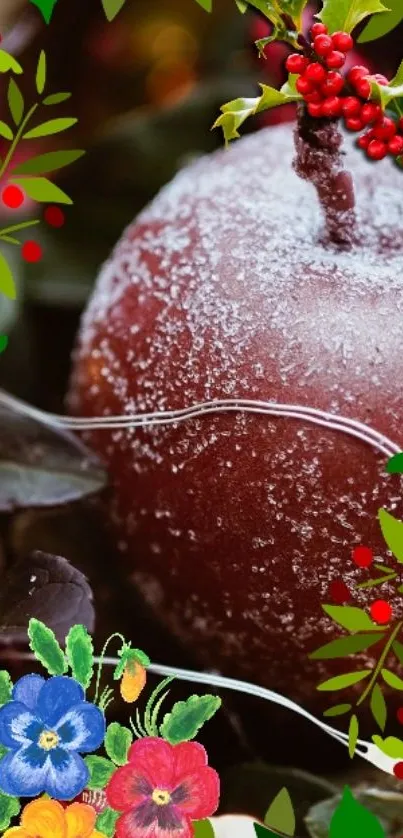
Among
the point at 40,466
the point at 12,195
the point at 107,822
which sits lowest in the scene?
the point at 107,822

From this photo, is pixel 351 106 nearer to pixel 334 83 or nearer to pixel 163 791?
pixel 334 83

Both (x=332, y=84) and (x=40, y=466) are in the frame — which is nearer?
(x=332, y=84)

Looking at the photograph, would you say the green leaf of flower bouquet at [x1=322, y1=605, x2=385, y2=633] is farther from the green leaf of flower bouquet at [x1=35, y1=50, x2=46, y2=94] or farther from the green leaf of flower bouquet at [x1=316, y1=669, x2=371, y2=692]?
the green leaf of flower bouquet at [x1=35, y1=50, x2=46, y2=94]

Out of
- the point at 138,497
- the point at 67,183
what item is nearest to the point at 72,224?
the point at 67,183

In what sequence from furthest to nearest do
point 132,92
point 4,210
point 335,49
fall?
point 132,92, point 4,210, point 335,49

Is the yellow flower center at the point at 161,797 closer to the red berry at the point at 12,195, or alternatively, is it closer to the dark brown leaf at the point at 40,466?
the dark brown leaf at the point at 40,466

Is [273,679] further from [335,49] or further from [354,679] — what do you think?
[335,49]

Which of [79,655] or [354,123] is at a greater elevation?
[354,123]

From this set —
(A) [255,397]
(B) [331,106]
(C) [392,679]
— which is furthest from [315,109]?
(C) [392,679]
